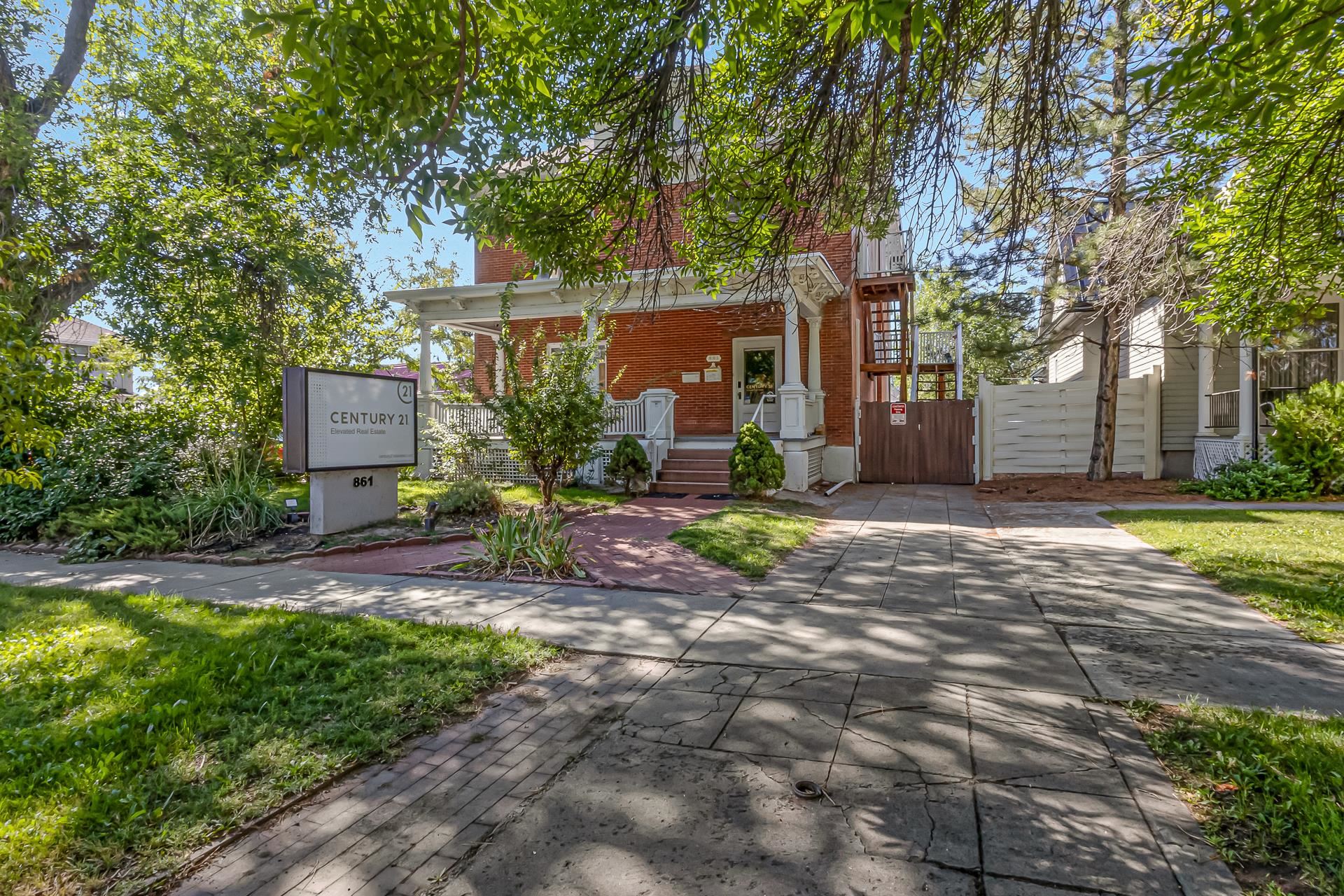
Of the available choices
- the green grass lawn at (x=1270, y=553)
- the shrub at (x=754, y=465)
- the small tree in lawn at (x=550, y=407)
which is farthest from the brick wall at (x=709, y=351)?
the green grass lawn at (x=1270, y=553)

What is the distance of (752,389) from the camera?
16.6m

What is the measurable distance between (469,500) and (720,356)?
852 centimetres

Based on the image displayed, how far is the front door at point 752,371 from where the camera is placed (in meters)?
16.4

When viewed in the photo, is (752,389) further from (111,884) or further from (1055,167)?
(111,884)

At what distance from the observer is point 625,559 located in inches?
288

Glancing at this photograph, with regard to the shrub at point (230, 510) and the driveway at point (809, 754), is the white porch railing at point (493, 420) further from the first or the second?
the driveway at point (809, 754)

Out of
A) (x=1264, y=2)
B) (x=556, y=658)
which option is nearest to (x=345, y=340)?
(x=556, y=658)

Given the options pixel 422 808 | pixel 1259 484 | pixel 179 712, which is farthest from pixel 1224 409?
pixel 179 712

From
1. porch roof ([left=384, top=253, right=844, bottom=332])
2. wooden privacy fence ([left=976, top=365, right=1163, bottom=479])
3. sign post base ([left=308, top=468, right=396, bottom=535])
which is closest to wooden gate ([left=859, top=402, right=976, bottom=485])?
wooden privacy fence ([left=976, top=365, right=1163, bottom=479])

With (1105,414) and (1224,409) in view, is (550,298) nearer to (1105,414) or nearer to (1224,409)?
(1105,414)

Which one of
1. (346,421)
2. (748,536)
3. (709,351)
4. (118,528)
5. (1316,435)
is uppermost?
(709,351)

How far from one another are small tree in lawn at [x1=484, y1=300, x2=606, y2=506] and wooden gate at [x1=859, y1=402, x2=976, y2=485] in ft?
26.2

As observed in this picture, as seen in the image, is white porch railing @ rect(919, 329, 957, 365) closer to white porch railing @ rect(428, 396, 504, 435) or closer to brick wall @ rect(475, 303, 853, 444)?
brick wall @ rect(475, 303, 853, 444)

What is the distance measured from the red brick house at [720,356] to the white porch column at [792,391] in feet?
0.08
